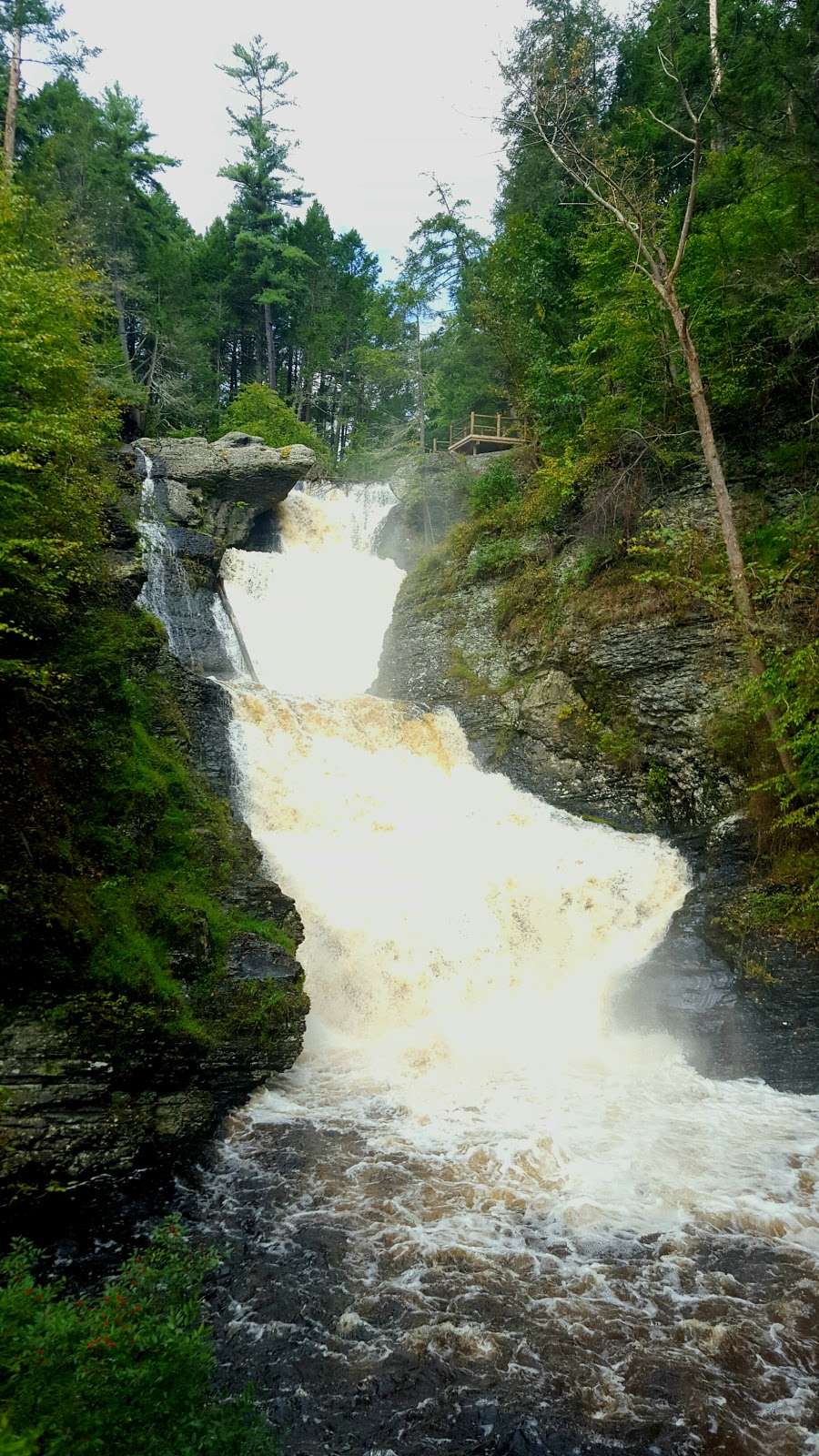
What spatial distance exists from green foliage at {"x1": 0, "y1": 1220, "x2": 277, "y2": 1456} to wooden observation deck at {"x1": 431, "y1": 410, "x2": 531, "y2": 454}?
26861mm

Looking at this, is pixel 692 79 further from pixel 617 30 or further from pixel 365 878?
pixel 365 878

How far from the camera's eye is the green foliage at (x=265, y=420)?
29266mm

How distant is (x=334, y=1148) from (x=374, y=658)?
14.1 metres

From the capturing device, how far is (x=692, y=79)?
20.7 meters

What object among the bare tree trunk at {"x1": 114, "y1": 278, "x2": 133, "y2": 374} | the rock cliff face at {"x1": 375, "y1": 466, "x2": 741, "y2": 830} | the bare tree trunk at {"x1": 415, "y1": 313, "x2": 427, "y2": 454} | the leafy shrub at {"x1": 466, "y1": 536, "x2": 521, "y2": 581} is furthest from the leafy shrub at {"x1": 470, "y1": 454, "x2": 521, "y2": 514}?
the bare tree trunk at {"x1": 114, "y1": 278, "x2": 133, "y2": 374}

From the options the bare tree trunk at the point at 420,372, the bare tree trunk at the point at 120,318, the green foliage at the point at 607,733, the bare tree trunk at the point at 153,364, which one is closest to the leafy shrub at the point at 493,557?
the green foliage at the point at 607,733

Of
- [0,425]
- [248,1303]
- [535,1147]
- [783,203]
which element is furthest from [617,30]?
[248,1303]

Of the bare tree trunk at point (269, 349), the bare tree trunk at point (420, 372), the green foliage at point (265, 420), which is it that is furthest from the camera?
the bare tree trunk at point (269, 349)

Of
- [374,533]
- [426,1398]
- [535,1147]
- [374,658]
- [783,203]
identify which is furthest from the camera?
[374,533]

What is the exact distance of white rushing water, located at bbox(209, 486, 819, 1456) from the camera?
536 cm

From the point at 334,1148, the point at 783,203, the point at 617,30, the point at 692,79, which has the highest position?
the point at 617,30

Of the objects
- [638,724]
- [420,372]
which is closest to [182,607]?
[638,724]

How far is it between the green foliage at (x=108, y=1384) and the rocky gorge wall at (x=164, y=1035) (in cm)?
243

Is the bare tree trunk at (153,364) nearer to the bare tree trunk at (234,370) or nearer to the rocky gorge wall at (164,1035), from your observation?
the bare tree trunk at (234,370)
